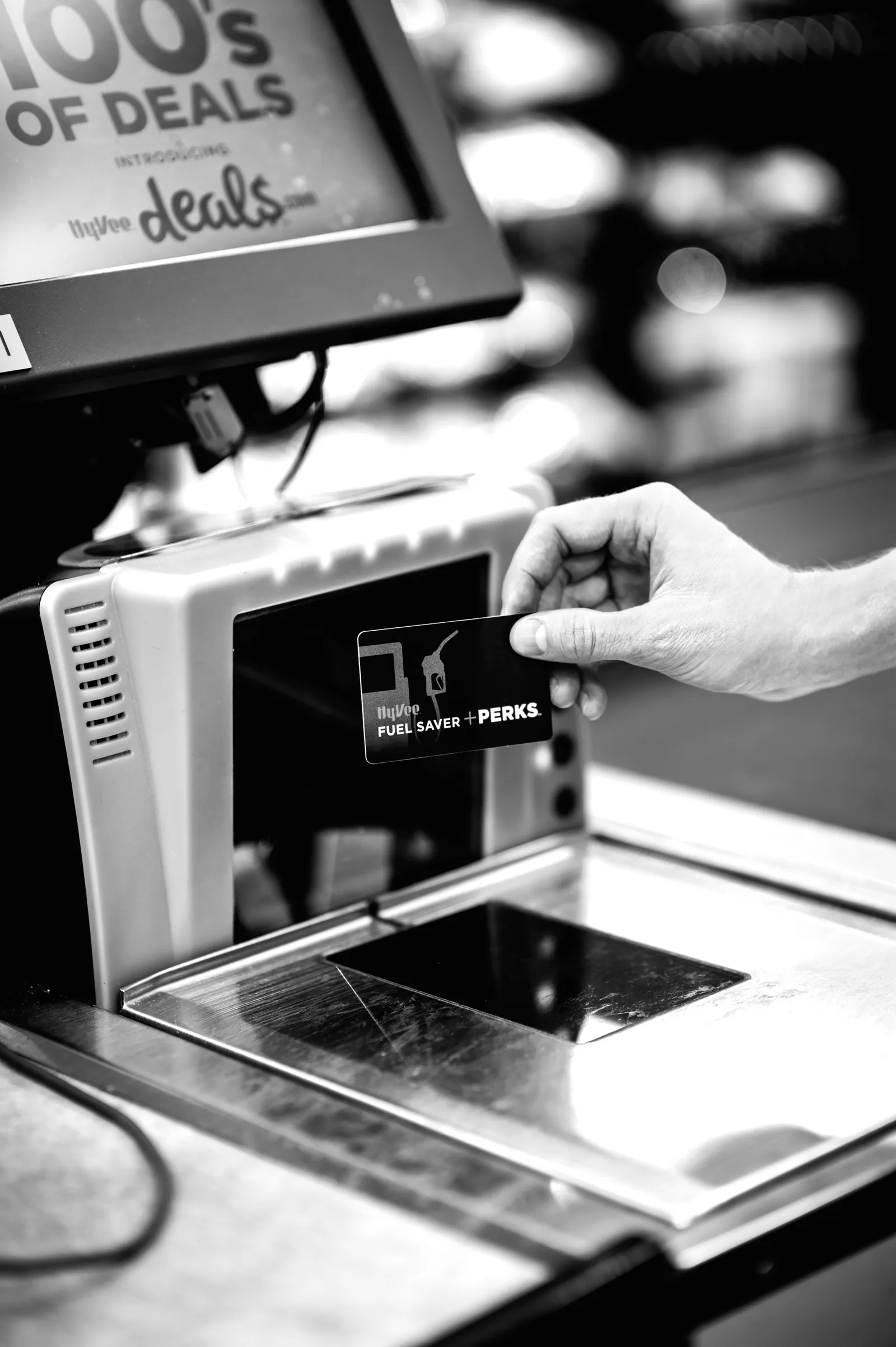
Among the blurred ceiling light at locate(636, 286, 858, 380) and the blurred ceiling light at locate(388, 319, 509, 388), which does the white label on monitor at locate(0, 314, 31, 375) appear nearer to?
the blurred ceiling light at locate(388, 319, 509, 388)

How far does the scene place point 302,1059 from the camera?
95 cm

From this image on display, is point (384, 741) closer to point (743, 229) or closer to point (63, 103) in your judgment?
point (63, 103)

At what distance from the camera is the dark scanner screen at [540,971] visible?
3.28 ft

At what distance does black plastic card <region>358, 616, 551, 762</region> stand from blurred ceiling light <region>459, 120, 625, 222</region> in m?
2.84

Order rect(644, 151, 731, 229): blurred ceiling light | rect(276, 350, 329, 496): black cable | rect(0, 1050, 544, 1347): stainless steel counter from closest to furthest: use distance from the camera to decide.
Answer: rect(0, 1050, 544, 1347): stainless steel counter < rect(276, 350, 329, 496): black cable < rect(644, 151, 731, 229): blurred ceiling light

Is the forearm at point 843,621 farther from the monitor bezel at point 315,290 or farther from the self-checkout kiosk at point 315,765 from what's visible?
the monitor bezel at point 315,290

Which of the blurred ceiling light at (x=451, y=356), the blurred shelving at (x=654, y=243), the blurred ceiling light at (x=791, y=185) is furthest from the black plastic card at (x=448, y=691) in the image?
the blurred ceiling light at (x=791, y=185)

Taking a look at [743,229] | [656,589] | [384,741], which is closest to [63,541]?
[384,741]

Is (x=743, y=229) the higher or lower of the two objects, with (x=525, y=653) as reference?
higher

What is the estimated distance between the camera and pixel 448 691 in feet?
3.43

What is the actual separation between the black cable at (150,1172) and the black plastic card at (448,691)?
28 centimetres

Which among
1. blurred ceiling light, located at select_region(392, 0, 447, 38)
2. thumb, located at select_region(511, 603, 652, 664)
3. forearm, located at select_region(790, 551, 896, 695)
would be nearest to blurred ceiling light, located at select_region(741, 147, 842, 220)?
blurred ceiling light, located at select_region(392, 0, 447, 38)

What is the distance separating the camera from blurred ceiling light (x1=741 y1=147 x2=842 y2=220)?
4.26m

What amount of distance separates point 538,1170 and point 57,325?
596 millimetres
